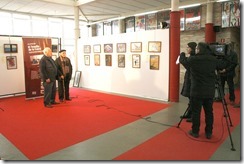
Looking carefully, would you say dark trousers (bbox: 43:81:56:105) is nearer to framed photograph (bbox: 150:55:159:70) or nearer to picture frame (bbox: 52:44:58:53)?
picture frame (bbox: 52:44:58:53)

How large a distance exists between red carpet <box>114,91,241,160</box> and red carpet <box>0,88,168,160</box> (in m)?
1.00

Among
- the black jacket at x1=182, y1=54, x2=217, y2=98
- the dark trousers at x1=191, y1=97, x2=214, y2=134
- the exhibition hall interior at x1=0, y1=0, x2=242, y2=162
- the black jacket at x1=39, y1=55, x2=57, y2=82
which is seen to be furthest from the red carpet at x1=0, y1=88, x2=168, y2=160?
the black jacket at x1=182, y1=54, x2=217, y2=98

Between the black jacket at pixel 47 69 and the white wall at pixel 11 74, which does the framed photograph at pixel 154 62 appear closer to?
the black jacket at pixel 47 69

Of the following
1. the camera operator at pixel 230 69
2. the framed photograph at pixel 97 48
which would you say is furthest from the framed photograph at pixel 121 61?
the camera operator at pixel 230 69

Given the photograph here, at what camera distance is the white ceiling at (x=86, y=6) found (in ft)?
30.8

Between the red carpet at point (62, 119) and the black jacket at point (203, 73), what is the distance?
1808 mm

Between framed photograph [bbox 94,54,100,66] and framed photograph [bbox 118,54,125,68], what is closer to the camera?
framed photograph [bbox 118,54,125,68]

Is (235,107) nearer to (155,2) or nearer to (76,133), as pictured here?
(76,133)

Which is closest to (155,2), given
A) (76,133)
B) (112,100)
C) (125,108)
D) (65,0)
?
(65,0)

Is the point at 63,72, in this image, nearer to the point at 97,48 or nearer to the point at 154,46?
the point at 97,48

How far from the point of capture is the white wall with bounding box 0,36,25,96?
7379 millimetres

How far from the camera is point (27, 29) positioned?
11672mm

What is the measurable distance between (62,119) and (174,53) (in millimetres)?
3621

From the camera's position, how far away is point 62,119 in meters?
4.89
